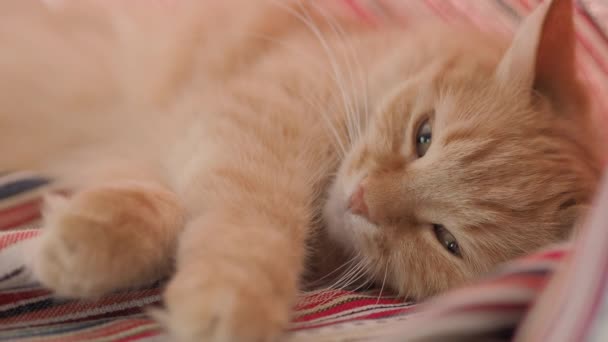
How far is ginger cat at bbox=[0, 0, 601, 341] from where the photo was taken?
805mm

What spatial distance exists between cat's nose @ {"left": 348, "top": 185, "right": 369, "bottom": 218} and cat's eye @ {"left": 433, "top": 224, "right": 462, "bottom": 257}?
0.50 ft

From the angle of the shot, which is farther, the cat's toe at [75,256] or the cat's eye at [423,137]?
the cat's eye at [423,137]

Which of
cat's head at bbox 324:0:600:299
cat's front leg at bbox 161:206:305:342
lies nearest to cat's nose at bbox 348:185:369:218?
cat's head at bbox 324:0:600:299

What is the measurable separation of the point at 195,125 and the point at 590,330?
0.95 metres

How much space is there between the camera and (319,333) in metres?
0.83

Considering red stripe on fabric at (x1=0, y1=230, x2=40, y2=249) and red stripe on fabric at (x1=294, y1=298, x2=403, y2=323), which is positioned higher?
red stripe on fabric at (x1=0, y1=230, x2=40, y2=249)

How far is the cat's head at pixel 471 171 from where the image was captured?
107cm

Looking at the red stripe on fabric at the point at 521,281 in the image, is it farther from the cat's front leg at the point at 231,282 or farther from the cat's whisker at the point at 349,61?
the cat's whisker at the point at 349,61

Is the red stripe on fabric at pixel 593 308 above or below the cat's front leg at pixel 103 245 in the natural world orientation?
below

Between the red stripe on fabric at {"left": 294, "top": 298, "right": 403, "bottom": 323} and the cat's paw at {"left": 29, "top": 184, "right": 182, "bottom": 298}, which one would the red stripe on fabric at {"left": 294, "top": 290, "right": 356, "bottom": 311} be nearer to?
the red stripe on fabric at {"left": 294, "top": 298, "right": 403, "bottom": 323}

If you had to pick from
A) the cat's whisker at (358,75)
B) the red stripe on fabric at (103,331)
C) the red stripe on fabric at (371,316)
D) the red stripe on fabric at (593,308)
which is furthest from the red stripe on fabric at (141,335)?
the cat's whisker at (358,75)

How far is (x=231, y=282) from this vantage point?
724mm

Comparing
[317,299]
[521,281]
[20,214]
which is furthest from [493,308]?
[20,214]

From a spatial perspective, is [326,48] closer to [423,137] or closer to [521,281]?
[423,137]
